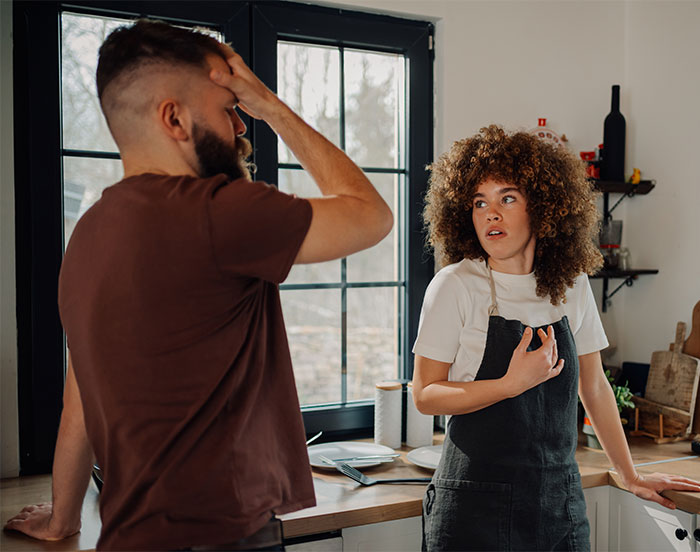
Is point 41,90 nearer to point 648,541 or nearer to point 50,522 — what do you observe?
point 50,522

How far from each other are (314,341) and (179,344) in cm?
135

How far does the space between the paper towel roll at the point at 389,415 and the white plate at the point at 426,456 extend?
0.32ft

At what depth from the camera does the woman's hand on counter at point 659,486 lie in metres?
1.73

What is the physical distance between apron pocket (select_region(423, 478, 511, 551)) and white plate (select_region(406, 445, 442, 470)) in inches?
15.6

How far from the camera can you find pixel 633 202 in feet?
8.73

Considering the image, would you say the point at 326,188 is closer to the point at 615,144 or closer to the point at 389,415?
the point at 389,415

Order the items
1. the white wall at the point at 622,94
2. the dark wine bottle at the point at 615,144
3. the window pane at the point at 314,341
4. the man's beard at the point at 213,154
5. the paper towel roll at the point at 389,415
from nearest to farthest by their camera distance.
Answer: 1. the man's beard at the point at 213,154
2. the paper towel roll at the point at 389,415
3. the window pane at the point at 314,341
4. the white wall at the point at 622,94
5. the dark wine bottle at the point at 615,144

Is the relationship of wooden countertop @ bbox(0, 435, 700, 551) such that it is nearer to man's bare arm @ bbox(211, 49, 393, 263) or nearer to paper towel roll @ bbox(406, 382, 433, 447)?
paper towel roll @ bbox(406, 382, 433, 447)

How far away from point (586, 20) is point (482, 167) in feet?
4.50

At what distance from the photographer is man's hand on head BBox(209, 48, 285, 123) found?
3.47ft

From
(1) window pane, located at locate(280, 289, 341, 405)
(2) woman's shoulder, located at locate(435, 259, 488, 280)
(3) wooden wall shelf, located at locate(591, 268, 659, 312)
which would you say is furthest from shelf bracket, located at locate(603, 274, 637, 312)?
(2) woman's shoulder, located at locate(435, 259, 488, 280)

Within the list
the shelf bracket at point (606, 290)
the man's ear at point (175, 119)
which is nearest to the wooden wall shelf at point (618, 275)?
the shelf bracket at point (606, 290)

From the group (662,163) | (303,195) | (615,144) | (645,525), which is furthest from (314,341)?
(662,163)

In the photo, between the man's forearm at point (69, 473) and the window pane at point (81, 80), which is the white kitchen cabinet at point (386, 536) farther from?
the window pane at point (81, 80)
